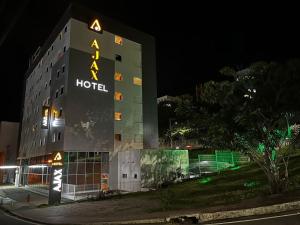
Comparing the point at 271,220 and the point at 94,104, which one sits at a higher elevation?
the point at 94,104

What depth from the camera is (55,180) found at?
25719 millimetres

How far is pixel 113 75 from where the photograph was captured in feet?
128

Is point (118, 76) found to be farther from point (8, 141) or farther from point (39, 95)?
point (8, 141)

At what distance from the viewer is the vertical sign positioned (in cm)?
2552

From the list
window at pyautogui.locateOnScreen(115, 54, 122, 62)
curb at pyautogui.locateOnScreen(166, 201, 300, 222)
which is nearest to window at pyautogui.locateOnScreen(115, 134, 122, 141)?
window at pyautogui.locateOnScreen(115, 54, 122, 62)

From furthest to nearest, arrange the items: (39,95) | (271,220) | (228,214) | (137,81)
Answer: (39,95), (137,81), (228,214), (271,220)

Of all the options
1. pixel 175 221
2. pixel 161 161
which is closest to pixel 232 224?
pixel 175 221

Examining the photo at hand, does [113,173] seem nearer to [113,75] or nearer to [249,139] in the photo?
[113,75]

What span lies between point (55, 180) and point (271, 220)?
1944 cm

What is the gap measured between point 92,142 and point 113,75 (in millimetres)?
9737

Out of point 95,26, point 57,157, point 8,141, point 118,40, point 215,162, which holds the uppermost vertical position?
point 95,26

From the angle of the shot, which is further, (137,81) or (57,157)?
(137,81)

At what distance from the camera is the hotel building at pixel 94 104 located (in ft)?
112

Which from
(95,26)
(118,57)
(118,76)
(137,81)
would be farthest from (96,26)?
(137,81)
